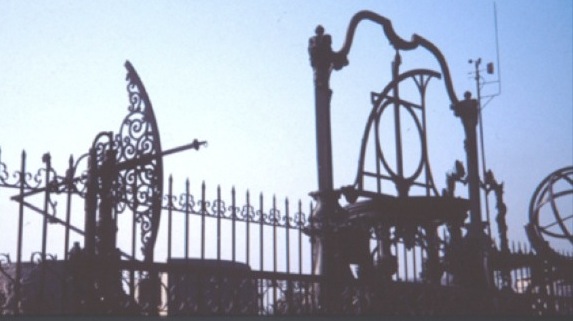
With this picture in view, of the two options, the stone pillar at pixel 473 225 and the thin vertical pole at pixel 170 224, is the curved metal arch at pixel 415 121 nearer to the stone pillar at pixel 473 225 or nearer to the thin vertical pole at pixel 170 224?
the stone pillar at pixel 473 225

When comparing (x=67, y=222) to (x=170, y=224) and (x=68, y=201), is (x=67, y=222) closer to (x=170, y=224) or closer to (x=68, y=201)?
(x=68, y=201)

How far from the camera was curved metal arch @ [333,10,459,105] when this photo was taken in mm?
11594

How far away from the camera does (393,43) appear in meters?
13.0

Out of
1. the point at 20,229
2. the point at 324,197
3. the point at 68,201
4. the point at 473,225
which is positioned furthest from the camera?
the point at 473,225

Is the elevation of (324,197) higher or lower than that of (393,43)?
lower

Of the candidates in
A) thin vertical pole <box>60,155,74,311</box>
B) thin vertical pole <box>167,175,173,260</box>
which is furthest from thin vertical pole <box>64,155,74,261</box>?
thin vertical pole <box>167,175,173,260</box>

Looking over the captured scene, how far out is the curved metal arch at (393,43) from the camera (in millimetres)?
11594

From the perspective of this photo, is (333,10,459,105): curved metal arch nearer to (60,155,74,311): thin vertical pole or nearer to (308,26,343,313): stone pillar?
(308,26,343,313): stone pillar

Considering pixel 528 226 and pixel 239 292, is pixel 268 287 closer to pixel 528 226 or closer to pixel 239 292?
pixel 239 292

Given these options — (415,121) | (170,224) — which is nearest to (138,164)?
(170,224)

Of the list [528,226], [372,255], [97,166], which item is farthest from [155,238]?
[528,226]

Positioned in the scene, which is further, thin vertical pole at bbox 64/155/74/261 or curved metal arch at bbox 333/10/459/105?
curved metal arch at bbox 333/10/459/105

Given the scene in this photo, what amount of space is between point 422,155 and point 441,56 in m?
2.25

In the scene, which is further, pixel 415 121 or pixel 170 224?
pixel 415 121
